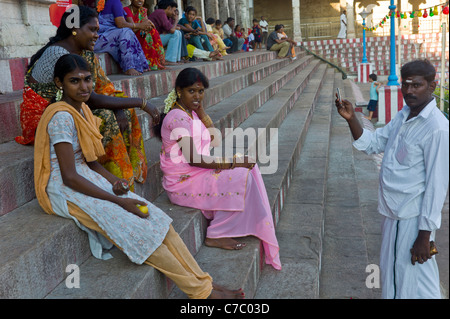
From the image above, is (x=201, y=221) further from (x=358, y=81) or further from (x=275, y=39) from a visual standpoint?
(x=358, y=81)

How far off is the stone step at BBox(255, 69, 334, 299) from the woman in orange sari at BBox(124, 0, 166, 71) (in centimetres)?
223

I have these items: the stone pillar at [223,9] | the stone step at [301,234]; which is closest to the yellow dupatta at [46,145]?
the stone step at [301,234]

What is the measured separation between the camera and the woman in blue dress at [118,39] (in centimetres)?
486

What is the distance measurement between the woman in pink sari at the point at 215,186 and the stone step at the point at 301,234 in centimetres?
15

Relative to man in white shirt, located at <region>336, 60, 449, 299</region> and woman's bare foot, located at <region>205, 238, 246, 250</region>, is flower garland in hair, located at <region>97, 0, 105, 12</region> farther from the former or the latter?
man in white shirt, located at <region>336, 60, 449, 299</region>

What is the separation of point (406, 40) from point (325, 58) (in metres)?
4.40

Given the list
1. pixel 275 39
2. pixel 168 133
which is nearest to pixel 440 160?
pixel 168 133

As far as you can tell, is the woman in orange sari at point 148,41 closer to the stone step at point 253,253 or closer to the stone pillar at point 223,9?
the stone step at point 253,253

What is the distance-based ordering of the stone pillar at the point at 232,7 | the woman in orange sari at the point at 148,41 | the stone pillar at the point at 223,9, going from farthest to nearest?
the stone pillar at the point at 232,7, the stone pillar at the point at 223,9, the woman in orange sari at the point at 148,41

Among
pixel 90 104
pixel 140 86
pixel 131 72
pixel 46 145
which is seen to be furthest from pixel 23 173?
pixel 131 72

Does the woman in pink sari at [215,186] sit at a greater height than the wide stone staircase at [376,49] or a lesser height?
lesser

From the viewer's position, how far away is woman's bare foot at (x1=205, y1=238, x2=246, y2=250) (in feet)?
9.04

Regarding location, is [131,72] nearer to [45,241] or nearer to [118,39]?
[118,39]
